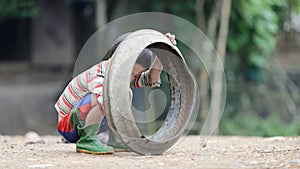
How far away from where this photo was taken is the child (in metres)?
4.09

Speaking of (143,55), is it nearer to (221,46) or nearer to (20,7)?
(221,46)

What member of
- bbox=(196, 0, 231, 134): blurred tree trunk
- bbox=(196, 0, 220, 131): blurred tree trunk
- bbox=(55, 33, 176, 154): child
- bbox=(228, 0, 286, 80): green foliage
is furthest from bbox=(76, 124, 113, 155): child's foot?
bbox=(228, 0, 286, 80): green foliage

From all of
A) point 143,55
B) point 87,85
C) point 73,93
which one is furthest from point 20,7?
point 143,55

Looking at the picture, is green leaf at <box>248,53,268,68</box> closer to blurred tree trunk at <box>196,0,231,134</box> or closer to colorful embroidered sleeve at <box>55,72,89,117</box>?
blurred tree trunk at <box>196,0,231,134</box>

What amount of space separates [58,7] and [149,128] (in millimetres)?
4305

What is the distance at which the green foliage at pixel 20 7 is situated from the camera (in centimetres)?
1159

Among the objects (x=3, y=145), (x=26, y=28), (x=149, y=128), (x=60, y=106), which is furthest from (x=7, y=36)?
(x=60, y=106)

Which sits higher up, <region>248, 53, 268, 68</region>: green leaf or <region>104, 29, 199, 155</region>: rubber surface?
<region>248, 53, 268, 68</region>: green leaf

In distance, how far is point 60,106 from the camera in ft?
14.2

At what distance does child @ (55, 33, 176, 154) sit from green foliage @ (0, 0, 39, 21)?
7484 mm

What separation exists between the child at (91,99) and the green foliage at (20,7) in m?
7.48

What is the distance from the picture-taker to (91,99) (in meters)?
4.10

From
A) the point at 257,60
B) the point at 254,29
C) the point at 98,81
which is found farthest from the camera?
the point at 257,60

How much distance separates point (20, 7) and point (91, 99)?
26.4 ft
